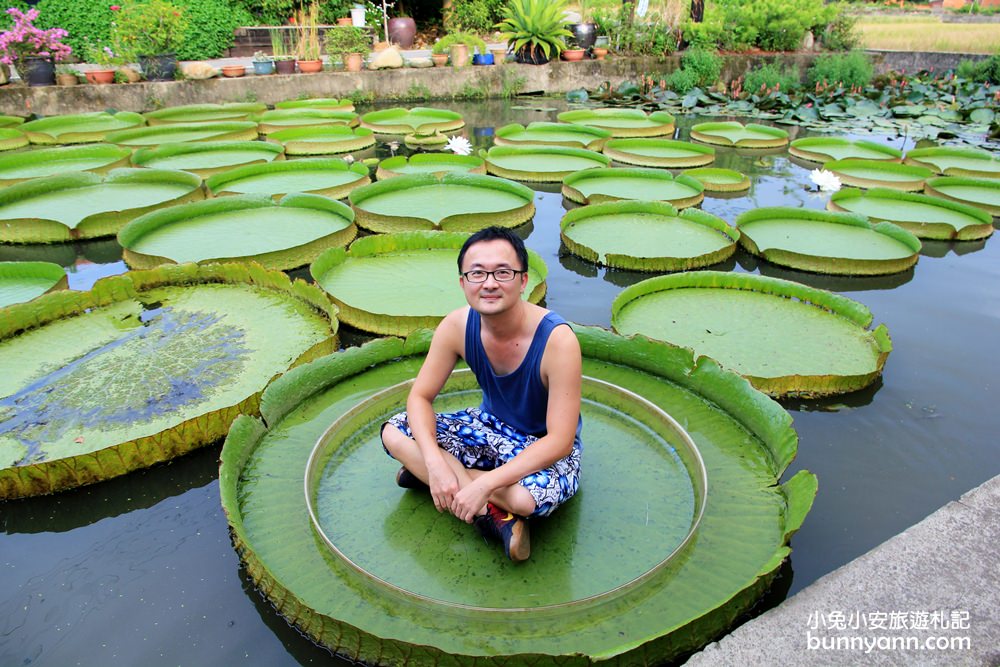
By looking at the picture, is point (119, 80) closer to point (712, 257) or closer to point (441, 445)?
point (712, 257)

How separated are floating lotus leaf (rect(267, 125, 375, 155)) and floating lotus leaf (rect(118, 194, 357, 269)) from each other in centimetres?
264

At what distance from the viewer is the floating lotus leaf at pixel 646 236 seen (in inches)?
179

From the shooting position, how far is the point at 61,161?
7086mm

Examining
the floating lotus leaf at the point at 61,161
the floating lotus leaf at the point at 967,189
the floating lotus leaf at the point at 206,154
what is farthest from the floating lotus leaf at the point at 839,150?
the floating lotus leaf at the point at 61,161

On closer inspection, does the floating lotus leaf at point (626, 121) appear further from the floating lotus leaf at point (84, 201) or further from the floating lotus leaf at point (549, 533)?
the floating lotus leaf at point (549, 533)

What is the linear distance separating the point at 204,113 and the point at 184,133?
4.74 feet

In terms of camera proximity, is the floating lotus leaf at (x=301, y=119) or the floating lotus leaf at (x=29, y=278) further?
the floating lotus leaf at (x=301, y=119)

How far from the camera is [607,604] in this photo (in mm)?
1891

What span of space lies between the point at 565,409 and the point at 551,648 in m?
0.69

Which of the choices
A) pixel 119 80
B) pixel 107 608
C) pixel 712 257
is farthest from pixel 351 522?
pixel 119 80

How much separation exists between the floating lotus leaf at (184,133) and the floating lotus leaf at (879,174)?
740cm

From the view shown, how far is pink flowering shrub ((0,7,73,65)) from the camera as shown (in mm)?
10000

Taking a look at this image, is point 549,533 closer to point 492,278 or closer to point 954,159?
point 492,278

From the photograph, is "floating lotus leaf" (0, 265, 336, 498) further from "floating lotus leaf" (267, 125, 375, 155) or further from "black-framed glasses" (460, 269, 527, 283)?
"floating lotus leaf" (267, 125, 375, 155)
